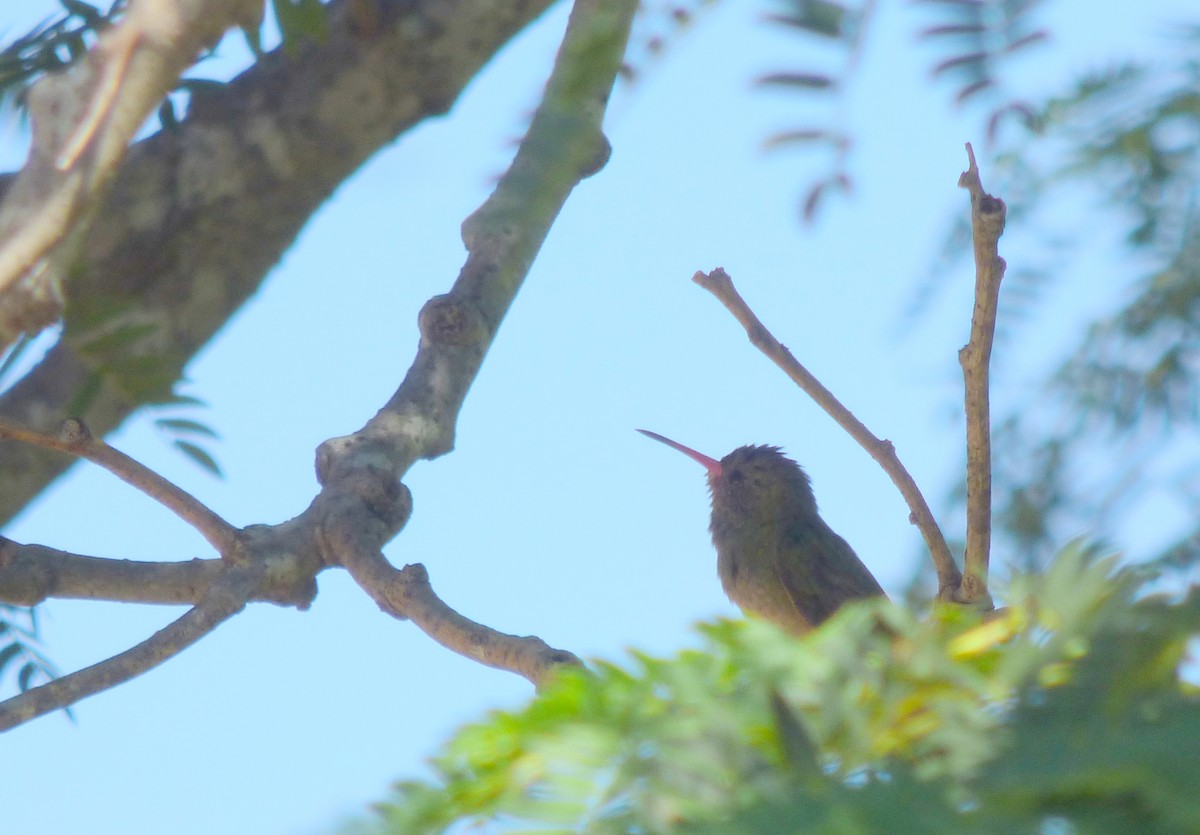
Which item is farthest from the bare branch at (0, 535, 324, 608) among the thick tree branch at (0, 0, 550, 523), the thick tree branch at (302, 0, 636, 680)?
the thick tree branch at (0, 0, 550, 523)

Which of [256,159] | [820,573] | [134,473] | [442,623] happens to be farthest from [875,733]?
[820,573]

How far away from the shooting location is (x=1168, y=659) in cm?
93

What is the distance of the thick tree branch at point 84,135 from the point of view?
166cm

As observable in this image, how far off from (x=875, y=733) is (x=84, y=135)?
123 centimetres

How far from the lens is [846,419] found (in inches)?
131

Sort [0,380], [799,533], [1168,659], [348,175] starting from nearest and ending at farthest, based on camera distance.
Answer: [1168,659]
[0,380]
[348,175]
[799,533]

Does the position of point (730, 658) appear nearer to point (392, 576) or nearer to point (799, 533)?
point (392, 576)

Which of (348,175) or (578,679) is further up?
(348,175)

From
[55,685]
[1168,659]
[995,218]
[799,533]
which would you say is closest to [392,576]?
[55,685]

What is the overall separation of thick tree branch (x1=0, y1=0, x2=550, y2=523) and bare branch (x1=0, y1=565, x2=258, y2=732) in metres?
1.47

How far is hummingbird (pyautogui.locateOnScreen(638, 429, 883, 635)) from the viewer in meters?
5.83

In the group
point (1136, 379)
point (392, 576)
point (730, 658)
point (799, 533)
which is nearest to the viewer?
point (730, 658)

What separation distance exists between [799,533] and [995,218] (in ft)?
12.8

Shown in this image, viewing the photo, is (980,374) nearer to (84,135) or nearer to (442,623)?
(442,623)
